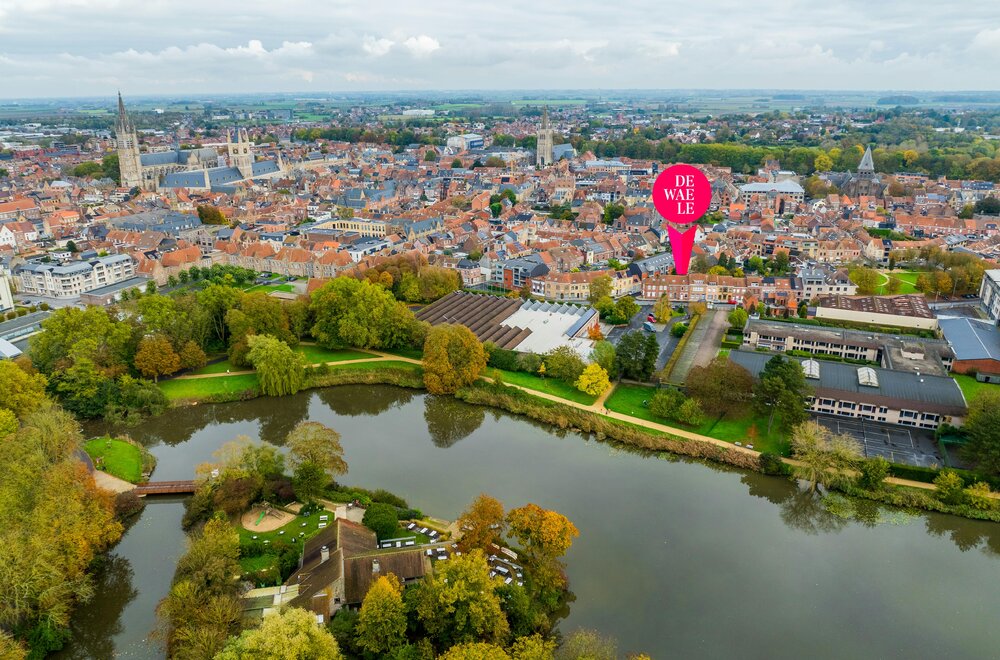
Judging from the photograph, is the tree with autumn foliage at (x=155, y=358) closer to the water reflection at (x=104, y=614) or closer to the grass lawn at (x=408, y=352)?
Answer: the grass lawn at (x=408, y=352)

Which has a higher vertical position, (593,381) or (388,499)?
(593,381)

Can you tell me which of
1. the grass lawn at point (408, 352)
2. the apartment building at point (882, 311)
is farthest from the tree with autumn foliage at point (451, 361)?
the apartment building at point (882, 311)

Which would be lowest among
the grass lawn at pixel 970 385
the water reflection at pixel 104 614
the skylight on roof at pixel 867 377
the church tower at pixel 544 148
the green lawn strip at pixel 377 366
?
the water reflection at pixel 104 614

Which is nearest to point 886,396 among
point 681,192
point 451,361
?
point 681,192

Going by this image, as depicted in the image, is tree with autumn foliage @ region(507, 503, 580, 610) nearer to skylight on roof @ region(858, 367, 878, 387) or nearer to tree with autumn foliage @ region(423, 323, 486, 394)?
tree with autumn foliage @ region(423, 323, 486, 394)

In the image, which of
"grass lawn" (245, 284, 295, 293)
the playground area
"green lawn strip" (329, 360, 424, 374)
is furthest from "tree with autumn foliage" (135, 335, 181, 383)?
"grass lawn" (245, 284, 295, 293)

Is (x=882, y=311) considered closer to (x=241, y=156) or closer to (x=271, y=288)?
(x=271, y=288)
